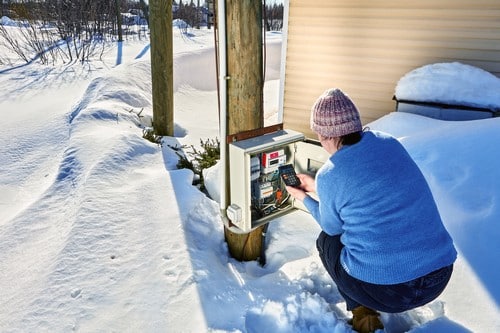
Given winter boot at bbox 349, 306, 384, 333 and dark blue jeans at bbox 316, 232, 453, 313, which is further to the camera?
winter boot at bbox 349, 306, 384, 333

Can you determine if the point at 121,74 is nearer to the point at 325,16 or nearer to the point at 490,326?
the point at 325,16

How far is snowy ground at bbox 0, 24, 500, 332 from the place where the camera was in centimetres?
201

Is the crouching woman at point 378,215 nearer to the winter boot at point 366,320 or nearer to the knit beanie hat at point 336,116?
the knit beanie hat at point 336,116

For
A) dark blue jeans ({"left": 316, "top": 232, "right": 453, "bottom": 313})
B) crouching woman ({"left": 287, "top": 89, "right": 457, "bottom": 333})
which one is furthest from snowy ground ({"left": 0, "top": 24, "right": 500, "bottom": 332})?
crouching woman ({"left": 287, "top": 89, "right": 457, "bottom": 333})

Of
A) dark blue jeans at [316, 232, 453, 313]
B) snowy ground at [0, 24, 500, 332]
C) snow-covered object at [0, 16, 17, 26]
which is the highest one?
snow-covered object at [0, 16, 17, 26]

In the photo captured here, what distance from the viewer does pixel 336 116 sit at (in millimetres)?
1657

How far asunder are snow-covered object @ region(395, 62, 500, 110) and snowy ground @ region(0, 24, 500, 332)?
0.50 meters

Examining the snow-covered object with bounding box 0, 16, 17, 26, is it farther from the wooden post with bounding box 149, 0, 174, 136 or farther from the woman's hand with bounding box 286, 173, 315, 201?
the woman's hand with bounding box 286, 173, 315, 201

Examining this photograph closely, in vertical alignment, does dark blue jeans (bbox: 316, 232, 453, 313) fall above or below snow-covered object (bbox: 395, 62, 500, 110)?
below

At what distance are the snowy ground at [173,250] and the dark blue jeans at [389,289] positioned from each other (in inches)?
10.7

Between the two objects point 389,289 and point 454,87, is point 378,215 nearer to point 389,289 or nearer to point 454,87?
point 389,289

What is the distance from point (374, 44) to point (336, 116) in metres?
3.54

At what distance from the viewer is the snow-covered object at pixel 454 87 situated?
12.1 feet

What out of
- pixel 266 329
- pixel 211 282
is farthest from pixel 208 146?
pixel 266 329
